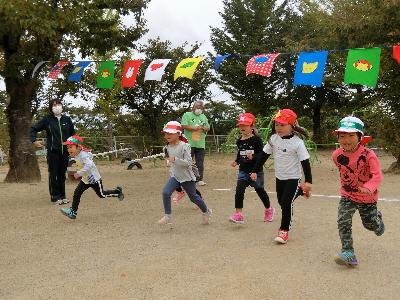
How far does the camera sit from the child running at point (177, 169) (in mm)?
6242

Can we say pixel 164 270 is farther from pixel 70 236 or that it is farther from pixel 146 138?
pixel 146 138

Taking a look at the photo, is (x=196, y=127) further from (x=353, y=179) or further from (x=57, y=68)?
(x=353, y=179)

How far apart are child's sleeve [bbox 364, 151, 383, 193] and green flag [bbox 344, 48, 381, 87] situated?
557cm

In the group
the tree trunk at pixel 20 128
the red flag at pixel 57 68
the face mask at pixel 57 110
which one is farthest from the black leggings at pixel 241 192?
the red flag at pixel 57 68

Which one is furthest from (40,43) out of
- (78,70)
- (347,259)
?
(347,259)

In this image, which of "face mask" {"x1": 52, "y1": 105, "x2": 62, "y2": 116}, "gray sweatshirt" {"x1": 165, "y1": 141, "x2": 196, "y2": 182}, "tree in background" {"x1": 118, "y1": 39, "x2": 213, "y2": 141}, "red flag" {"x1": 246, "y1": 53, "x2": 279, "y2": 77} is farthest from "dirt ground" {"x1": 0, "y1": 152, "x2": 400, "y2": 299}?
"tree in background" {"x1": 118, "y1": 39, "x2": 213, "y2": 141}

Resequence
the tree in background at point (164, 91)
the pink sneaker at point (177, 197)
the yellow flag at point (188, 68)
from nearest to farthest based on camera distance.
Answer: the pink sneaker at point (177, 197) → the yellow flag at point (188, 68) → the tree in background at point (164, 91)

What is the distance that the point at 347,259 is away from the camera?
167 inches

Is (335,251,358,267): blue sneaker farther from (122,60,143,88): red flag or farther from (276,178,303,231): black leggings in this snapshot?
(122,60,143,88): red flag

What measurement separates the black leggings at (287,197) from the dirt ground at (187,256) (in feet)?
0.81

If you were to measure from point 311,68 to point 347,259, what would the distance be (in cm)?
675

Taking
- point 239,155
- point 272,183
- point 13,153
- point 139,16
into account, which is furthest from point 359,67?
point 13,153

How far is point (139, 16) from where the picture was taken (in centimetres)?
1291

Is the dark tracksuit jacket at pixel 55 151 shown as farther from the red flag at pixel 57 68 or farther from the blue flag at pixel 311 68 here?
the blue flag at pixel 311 68
